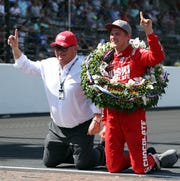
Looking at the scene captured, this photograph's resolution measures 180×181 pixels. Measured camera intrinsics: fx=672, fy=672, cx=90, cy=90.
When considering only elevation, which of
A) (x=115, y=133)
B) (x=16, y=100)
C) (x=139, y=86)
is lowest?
(x=16, y=100)

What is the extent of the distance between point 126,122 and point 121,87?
0.41 m

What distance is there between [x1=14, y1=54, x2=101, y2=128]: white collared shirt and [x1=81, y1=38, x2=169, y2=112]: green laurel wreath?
0.90 ft

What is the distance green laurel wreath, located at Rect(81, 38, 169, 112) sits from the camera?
7762mm

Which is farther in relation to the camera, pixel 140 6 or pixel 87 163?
pixel 140 6

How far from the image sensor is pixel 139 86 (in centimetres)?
779

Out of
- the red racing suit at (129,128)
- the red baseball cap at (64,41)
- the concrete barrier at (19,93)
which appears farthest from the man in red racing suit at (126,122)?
the concrete barrier at (19,93)

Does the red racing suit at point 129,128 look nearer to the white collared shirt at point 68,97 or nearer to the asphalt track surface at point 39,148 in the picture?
the asphalt track surface at point 39,148

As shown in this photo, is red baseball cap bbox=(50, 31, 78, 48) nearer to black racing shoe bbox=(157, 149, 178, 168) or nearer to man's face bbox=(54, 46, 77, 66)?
man's face bbox=(54, 46, 77, 66)

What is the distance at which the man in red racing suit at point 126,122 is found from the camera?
7.82 m

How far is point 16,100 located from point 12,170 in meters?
9.21

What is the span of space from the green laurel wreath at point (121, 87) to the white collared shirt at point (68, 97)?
273 millimetres

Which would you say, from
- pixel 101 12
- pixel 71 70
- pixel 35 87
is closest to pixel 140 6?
pixel 101 12

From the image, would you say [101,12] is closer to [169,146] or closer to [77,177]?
[169,146]

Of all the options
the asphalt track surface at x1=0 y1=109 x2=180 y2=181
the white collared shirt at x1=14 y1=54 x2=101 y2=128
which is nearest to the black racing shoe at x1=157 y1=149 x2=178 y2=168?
the asphalt track surface at x1=0 y1=109 x2=180 y2=181
